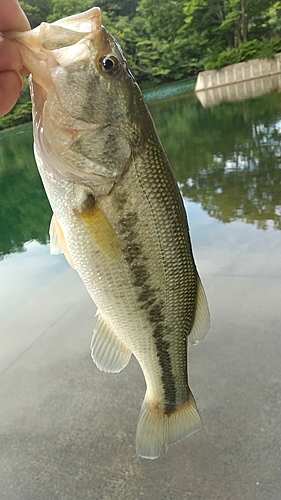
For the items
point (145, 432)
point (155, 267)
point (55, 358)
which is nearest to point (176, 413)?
point (145, 432)

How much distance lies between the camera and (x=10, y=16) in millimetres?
1278

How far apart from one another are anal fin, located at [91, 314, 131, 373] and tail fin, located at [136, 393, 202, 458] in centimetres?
30

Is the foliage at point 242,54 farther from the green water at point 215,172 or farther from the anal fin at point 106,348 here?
the anal fin at point 106,348

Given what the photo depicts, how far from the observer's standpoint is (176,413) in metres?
1.86

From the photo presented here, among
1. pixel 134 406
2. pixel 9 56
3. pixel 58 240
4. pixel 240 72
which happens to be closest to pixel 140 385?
pixel 134 406

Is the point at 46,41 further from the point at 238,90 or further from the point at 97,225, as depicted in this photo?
the point at 238,90

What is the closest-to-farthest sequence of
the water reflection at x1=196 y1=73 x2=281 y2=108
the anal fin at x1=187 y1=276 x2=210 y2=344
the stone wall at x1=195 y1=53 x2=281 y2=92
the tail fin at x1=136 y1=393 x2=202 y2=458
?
the anal fin at x1=187 y1=276 x2=210 y2=344, the tail fin at x1=136 y1=393 x2=202 y2=458, the water reflection at x1=196 y1=73 x2=281 y2=108, the stone wall at x1=195 y1=53 x2=281 y2=92

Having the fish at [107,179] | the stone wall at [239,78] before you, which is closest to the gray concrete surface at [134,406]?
the fish at [107,179]

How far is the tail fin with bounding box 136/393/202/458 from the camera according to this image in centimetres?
183

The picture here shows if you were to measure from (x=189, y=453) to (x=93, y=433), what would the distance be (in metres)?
0.75

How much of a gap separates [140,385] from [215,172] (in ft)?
19.2

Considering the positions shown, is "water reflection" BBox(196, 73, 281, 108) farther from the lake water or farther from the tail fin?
the tail fin

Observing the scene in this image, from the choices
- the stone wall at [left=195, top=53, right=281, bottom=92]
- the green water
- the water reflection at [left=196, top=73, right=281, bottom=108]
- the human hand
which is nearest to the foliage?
the stone wall at [left=195, top=53, right=281, bottom=92]

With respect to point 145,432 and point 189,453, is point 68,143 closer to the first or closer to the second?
point 145,432
